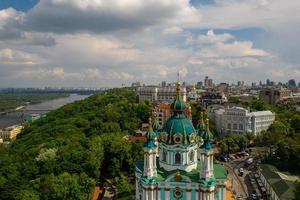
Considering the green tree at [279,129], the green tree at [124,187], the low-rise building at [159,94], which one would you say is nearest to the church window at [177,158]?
the green tree at [124,187]

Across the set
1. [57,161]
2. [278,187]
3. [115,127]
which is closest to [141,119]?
[115,127]

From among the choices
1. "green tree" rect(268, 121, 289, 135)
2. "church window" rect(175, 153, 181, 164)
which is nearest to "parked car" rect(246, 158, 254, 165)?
"green tree" rect(268, 121, 289, 135)

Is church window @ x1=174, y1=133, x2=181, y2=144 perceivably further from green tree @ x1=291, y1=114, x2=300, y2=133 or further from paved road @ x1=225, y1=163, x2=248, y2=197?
green tree @ x1=291, y1=114, x2=300, y2=133

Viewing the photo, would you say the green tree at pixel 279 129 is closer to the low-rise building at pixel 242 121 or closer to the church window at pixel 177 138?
the low-rise building at pixel 242 121

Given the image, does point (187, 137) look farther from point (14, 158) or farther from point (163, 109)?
point (163, 109)

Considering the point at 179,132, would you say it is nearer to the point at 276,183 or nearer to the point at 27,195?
the point at 27,195

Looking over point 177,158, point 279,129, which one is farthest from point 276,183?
point 279,129
